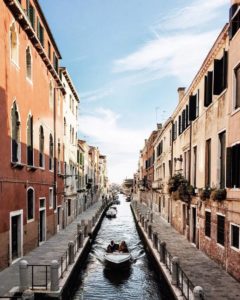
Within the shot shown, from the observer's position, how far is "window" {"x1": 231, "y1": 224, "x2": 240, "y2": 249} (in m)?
13.3

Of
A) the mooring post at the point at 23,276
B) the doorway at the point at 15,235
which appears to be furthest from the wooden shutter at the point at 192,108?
the mooring post at the point at 23,276

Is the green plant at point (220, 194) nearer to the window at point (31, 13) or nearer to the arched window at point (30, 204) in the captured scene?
the arched window at point (30, 204)

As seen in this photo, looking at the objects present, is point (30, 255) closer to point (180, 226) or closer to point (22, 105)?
point (22, 105)

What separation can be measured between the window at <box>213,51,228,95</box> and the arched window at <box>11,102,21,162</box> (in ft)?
30.0

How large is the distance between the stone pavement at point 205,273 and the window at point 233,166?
140 inches

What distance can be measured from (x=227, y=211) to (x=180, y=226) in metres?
12.5

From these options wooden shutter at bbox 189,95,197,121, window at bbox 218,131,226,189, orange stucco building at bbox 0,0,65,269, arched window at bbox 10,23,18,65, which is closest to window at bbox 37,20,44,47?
orange stucco building at bbox 0,0,65,269

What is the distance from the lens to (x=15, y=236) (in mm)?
16922

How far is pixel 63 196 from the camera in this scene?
3089cm

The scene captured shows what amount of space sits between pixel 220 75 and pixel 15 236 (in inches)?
468

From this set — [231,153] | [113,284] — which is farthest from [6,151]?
[231,153]

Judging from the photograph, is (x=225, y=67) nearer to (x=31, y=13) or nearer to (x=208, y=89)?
(x=208, y=89)

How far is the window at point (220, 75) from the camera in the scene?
1494 centimetres

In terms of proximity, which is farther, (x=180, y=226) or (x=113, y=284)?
(x=180, y=226)
